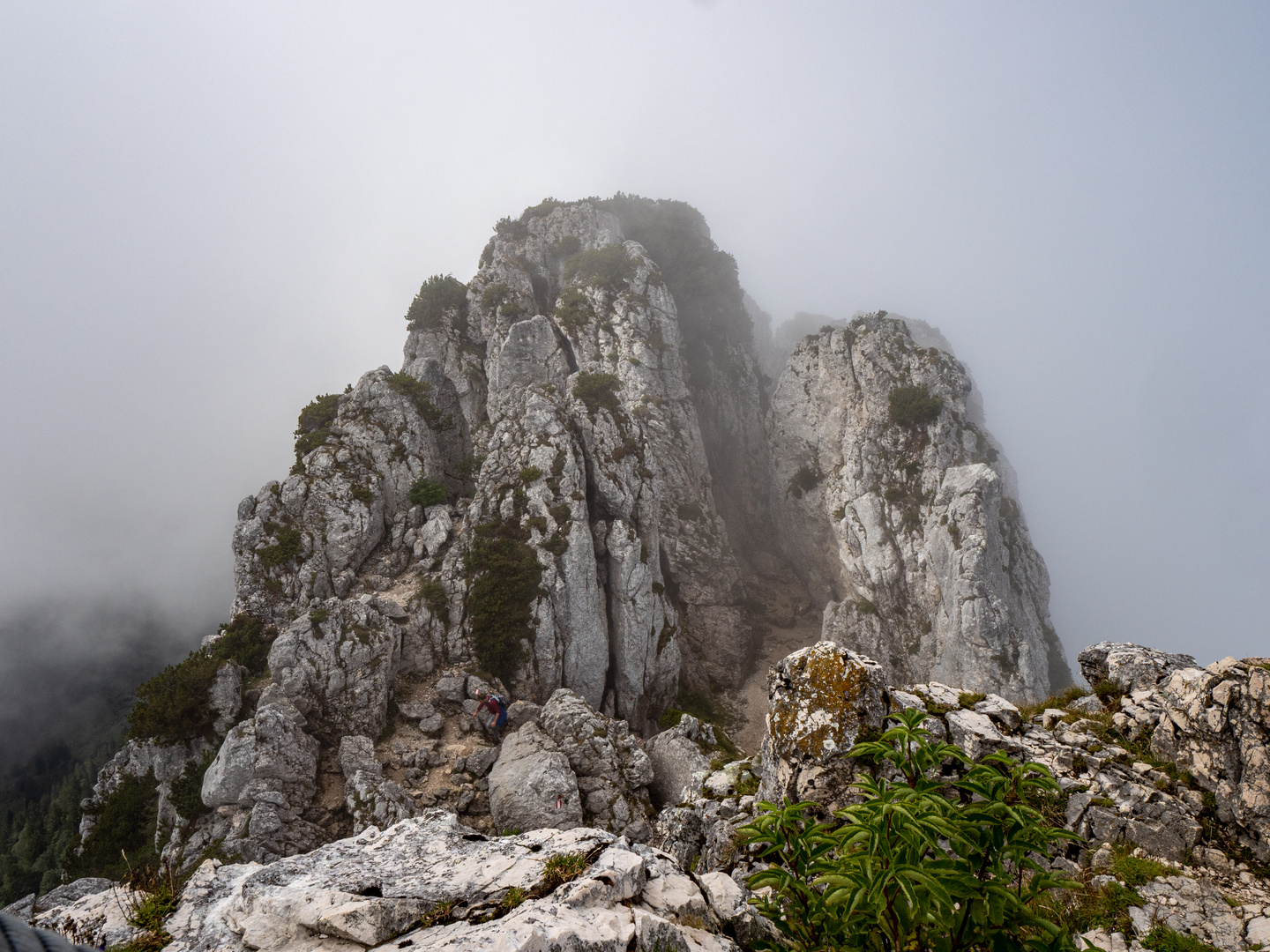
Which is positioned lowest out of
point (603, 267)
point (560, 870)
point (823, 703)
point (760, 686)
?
point (760, 686)

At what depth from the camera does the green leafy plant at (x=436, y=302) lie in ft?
151

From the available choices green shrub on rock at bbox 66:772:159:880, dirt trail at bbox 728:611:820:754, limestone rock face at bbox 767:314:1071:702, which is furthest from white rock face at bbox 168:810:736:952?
limestone rock face at bbox 767:314:1071:702

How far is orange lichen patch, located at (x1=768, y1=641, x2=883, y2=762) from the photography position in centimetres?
868

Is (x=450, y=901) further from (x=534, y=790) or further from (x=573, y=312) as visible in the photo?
(x=573, y=312)

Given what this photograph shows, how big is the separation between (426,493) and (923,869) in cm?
3416

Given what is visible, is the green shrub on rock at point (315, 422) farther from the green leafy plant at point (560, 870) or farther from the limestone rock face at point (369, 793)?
the green leafy plant at point (560, 870)

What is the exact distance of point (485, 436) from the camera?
40969 mm

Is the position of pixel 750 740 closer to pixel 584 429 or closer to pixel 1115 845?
pixel 584 429

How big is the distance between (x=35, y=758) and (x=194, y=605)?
34053 millimetres

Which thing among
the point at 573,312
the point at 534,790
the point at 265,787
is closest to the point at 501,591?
the point at 534,790

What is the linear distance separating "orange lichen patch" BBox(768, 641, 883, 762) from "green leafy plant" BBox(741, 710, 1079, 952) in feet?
16.6

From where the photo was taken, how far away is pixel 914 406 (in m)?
37.5

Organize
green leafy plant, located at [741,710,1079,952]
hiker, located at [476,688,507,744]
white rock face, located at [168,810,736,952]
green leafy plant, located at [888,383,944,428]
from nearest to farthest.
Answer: green leafy plant, located at [741,710,1079,952], white rock face, located at [168,810,736,952], hiker, located at [476,688,507,744], green leafy plant, located at [888,383,944,428]

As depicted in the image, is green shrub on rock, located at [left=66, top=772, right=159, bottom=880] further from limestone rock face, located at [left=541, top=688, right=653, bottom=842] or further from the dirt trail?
the dirt trail
